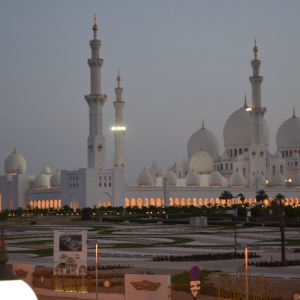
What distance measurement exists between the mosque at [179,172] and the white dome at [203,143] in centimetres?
14

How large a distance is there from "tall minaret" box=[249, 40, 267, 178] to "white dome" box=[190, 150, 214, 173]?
6.92m

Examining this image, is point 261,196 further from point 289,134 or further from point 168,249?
point 168,249

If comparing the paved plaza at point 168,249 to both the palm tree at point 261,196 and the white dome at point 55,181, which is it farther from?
the white dome at point 55,181

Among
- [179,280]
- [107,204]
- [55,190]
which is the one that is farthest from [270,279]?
[55,190]

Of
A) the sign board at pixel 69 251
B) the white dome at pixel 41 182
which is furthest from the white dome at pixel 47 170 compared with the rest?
the sign board at pixel 69 251

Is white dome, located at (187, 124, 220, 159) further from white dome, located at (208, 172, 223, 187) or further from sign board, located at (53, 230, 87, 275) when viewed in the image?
sign board, located at (53, 230, 87, 275)

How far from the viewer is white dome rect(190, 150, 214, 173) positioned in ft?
298

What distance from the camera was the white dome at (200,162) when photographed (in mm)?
90688

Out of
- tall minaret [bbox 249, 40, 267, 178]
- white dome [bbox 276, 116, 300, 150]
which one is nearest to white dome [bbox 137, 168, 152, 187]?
tall minaret [bbox 249, 40, 267, 178]

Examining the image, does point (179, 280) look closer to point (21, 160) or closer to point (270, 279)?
point (270, 279)

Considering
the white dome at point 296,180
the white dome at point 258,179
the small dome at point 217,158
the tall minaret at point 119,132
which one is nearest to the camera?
the tall minaret at point 119,132

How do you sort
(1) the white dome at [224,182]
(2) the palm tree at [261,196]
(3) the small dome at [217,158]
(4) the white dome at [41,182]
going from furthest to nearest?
(3) the small dome at [217,158] < (1) the white dome at [224,182] < (4) the white dome at [41,182] < (2) the palm tree at [261,196]

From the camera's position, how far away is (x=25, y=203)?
272ft

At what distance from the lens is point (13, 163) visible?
90250 millimetres
